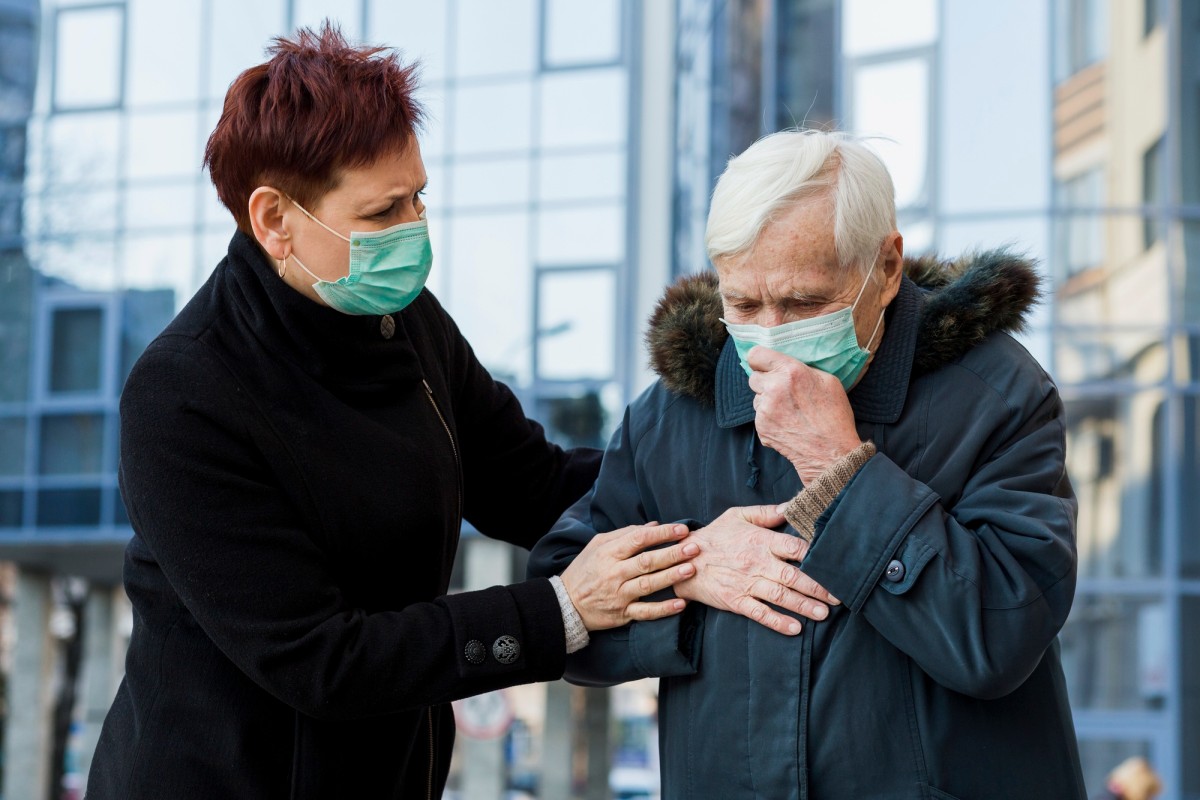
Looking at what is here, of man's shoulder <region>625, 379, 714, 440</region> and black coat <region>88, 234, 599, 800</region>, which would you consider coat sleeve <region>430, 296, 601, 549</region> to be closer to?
black coat <region>88, 234, 599, 800</region>

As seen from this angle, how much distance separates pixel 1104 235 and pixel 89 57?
38.1 ft

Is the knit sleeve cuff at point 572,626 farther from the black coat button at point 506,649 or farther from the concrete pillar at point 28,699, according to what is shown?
the concrete pillar at point 28,699

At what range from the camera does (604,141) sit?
14.9 m

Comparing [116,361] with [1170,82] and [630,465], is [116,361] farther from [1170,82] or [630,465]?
[630,465]

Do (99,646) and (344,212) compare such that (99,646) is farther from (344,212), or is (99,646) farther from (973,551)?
(973,551)

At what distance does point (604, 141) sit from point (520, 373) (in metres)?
2.72

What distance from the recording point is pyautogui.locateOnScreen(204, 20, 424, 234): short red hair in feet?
7.75

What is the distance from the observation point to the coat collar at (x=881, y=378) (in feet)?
7.51

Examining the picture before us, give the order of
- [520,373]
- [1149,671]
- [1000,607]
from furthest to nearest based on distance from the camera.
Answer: [520,373]
[1149,671]
[1000,607]

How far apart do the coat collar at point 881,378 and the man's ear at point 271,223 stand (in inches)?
32.4

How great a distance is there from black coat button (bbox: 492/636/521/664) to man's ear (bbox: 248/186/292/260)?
799 millimetres

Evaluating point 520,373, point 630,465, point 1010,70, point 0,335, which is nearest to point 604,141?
point 520,373

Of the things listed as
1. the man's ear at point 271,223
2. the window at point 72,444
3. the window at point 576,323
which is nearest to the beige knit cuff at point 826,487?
the man's ear at point 271,223

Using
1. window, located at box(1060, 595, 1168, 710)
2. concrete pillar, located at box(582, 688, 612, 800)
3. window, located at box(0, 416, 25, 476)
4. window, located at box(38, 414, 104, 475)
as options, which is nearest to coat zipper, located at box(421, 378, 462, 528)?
window, located at box(1060, 595, 1168, 710)
